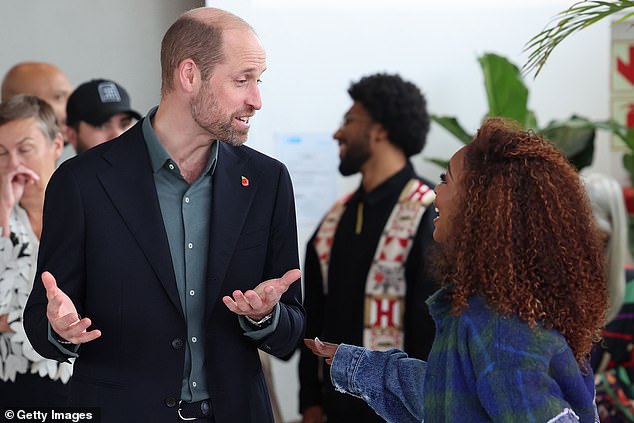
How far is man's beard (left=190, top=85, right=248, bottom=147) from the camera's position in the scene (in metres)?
2.40

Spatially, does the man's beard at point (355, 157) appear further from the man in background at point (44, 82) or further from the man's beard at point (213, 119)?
the man's beard at point (213, 119)

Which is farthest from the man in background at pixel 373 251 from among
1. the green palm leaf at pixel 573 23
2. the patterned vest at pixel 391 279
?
the green palm leaf at pixel 573 23

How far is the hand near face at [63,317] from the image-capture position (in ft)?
7.02

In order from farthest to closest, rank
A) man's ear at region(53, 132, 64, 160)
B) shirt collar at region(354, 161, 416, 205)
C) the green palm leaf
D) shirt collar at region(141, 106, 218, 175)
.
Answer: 1. shirt collar at region(354, 161, 416, 205)
2. man's ear at region(53, 132, 64, 160)
3. the green palm leaf
4. shirt collar at region(141, 106, 218, 175)

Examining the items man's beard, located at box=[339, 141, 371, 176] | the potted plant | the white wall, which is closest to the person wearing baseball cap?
man's beard, located at box=[339, 141, 371, 176]

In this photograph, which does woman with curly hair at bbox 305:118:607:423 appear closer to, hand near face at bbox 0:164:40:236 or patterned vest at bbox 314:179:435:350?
hand near face at bbox 0:164:40:236

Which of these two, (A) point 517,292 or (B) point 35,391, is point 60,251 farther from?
(A) point 517,292

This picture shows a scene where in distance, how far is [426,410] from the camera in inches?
83.5

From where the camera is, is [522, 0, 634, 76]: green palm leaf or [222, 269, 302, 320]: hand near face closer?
[222, 269, 302, 320]: hand near face

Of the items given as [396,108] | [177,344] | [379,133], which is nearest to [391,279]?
[379,133]

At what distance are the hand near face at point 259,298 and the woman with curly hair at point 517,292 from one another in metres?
0.36

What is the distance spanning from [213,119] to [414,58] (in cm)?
422

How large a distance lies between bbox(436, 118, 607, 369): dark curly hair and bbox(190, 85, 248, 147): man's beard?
606mm

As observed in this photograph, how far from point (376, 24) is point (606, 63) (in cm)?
165
